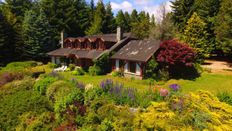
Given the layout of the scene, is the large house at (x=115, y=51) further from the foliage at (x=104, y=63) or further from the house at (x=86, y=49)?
the foliage at (x=104, y=63)

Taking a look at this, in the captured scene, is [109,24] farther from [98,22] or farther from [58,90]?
[58,90]

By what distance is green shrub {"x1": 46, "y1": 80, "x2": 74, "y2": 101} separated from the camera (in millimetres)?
16656

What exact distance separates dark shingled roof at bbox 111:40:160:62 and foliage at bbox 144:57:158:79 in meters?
0.64

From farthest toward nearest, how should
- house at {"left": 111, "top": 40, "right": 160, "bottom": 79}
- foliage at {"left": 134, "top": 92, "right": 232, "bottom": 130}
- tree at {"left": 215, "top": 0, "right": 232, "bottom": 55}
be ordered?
tree at {"left": 215, "top": 0, "right": 232, "bottom": 55}
house at {"left": 111, "top": 40, "right": 160, "bottom": 79}
foliage at {"left": 134, "top": 92, "right": 232, "bottom": 130}

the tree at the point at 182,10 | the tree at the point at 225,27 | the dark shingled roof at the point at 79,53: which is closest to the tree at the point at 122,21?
the tree at the point at 182,10

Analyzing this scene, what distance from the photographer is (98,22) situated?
6122 cm

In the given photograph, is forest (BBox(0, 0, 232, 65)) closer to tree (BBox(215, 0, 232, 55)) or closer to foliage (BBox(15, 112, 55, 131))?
tree (BBox(215, 0, 232, 55))

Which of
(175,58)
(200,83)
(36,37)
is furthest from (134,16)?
(200,83)

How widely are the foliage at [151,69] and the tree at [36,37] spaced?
84.1 feet

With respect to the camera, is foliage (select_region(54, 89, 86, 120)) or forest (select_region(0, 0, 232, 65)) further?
forest (select_region(0, 0, 232, 65))

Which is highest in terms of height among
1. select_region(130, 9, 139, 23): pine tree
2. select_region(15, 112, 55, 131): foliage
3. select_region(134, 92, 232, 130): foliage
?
select_region(130, 9, 139, 23): pine tree

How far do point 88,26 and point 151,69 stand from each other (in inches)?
1483

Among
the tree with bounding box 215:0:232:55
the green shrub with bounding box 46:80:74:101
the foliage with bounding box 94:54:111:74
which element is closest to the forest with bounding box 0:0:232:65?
the tree with bounding box 215:0:232:55

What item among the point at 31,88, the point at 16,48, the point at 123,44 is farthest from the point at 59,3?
the point at 31,88
